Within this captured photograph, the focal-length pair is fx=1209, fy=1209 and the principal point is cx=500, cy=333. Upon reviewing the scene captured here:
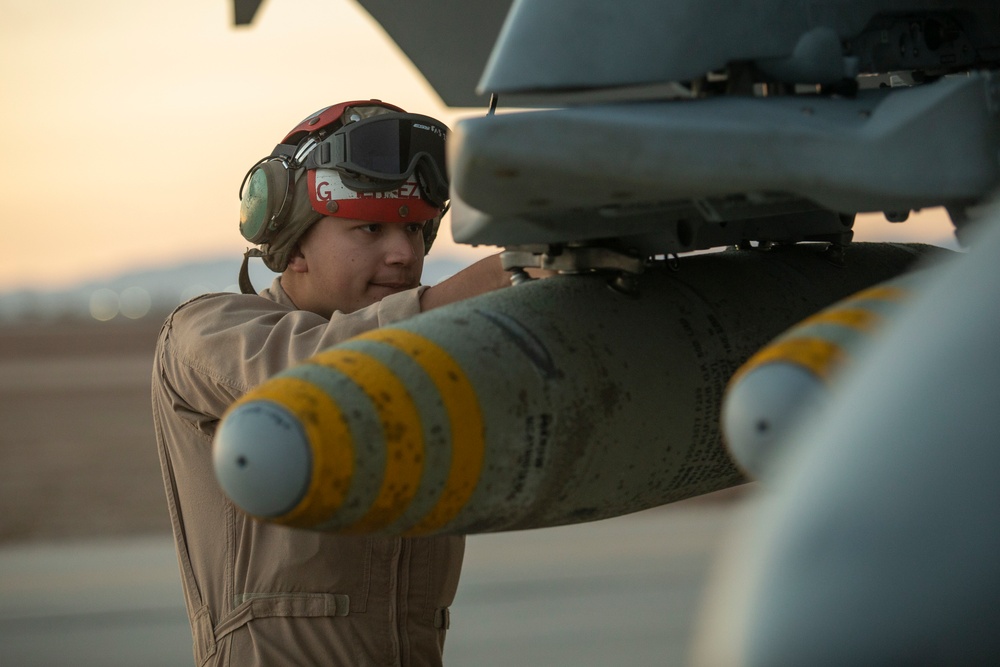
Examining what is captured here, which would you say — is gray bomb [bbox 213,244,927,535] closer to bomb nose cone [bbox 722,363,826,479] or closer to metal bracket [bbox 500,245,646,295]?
metal bracket [bbox 500,245,646,295]

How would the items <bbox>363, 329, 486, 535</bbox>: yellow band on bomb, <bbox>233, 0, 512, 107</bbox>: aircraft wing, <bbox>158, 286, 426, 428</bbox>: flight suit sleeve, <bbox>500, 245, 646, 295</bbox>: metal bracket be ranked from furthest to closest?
<bbox>233, 0, 512, 107</bbox>: aircraft wing → <bbox>158, 286, 426, 428</bbox>: flight suit sleeve → <bbox>500, 245, 646, 295</bbox>: metal bracket → <bbox>363, 329, 486, 535</bbox>: yellow band on bomb

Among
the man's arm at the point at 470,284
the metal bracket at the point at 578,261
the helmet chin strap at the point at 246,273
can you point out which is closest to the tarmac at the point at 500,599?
the helmet chin strap at the point at 246,273

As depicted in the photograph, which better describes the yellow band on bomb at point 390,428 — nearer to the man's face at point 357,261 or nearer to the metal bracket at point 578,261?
the metal bracket at point 578,261

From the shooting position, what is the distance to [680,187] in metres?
0.87

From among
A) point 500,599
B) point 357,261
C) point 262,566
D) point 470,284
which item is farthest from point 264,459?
point 500,599

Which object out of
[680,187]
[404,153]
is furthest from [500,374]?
[404,153]

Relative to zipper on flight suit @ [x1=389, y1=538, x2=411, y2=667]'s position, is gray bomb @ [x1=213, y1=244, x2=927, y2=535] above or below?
above

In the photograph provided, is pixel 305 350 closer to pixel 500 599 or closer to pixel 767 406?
pixel 767 406

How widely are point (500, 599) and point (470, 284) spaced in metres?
3.19

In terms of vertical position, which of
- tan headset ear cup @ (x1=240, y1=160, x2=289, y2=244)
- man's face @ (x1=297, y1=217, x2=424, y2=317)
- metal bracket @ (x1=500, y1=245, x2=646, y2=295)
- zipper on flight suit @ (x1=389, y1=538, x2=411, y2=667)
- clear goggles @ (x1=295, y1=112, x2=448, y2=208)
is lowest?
zipper on flight suit @ (x1=389, y1=538, x2=411, y2=667)

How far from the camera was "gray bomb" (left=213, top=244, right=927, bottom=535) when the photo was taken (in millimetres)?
931

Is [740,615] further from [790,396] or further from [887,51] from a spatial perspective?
[887,51]

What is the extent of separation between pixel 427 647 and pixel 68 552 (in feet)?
14.1

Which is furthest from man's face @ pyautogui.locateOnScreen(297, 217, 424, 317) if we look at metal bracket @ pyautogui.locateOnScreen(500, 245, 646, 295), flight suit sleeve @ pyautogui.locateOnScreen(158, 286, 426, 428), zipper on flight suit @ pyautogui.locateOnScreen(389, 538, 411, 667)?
metal bracket @ pyautogui.locateOnScreen(500, 245, 646, 295)
